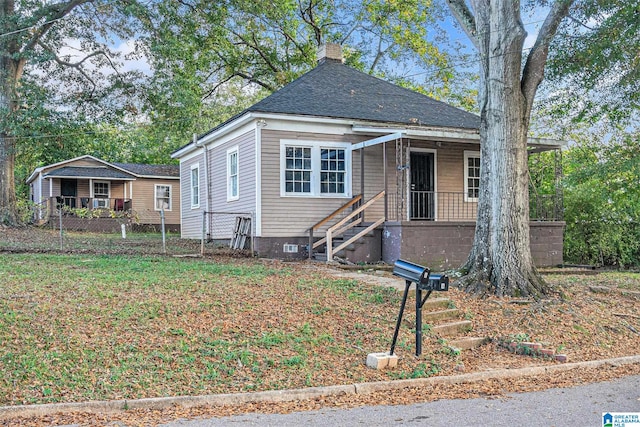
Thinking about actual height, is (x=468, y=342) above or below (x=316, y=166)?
below

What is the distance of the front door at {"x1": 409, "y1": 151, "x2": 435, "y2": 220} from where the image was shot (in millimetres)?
16172

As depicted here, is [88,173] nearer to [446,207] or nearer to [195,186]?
[195,186]

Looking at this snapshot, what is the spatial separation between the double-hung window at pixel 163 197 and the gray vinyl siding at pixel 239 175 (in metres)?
13.7

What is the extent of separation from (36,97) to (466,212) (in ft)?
51.1

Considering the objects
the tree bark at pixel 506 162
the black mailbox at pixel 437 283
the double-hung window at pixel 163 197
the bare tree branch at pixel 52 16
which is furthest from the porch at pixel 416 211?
the double-hung window at pixel 163 197

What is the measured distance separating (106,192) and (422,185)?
1975cm

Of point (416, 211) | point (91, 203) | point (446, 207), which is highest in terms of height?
point (91, 203)

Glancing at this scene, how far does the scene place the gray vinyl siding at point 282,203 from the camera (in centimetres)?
1423

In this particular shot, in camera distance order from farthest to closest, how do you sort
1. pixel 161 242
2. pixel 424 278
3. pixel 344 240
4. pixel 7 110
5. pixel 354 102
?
1. pixel 7 110
2. pixel 161 242
3. pixel 354 102
4. pixel 344 240
5. pixel 424 278

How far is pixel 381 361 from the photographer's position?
618 cm

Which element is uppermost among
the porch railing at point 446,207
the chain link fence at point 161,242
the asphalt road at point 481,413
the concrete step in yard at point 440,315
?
the porch railing at point 446,207

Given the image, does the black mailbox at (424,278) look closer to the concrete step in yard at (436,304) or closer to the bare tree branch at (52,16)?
the concrete step in yard at (436,304)

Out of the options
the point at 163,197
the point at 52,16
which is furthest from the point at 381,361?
the point at 163,197

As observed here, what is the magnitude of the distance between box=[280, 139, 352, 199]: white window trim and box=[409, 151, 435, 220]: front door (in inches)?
81.8
